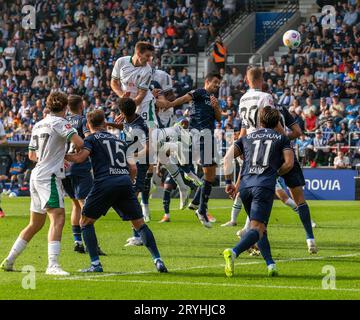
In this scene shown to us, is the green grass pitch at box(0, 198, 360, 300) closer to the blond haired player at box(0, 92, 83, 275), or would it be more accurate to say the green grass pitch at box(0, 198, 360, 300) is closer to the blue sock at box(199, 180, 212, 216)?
the blue sock at box(199, 180, 212, 216)

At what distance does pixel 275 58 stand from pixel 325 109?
712cm

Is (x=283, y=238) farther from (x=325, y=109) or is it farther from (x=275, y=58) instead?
(x=275, y=58)

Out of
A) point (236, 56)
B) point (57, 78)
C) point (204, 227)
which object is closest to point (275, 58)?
point (236, 56)

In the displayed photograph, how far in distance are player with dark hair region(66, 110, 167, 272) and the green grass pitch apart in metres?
0.47

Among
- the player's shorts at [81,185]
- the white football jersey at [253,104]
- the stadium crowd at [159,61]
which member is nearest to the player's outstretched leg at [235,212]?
the white football jersey at [253,104]

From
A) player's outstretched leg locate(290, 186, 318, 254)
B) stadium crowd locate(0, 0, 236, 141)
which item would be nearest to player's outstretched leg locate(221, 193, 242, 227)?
player's outstretched leg locate(290, 186, 318, 254)

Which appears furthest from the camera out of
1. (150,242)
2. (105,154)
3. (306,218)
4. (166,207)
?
(166,207)

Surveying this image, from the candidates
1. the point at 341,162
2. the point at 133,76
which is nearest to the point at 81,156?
the point at 133,76

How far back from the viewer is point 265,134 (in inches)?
455

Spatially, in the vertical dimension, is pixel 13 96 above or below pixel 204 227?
above

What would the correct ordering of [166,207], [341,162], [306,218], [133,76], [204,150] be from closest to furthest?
1. [306,218]
2. [133,76]
3. [204,150]
4. [166,207]
5. [341,162]

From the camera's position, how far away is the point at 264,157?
11477mm

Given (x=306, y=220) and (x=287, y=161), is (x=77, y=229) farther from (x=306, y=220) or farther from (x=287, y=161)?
(x=287, y=161)

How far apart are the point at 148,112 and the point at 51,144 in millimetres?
5393
